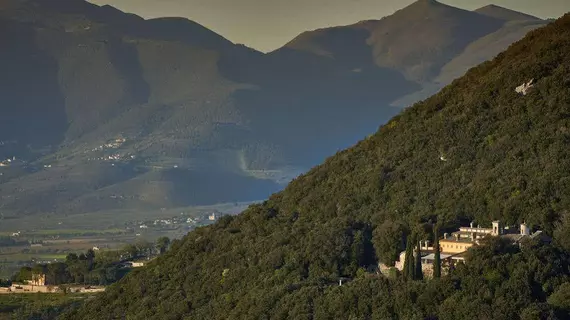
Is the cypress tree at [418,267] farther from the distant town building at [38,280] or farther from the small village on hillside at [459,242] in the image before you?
the distant town building at [38,280]

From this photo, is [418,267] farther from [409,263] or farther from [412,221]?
[412,221]

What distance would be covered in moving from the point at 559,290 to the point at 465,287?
2.53m

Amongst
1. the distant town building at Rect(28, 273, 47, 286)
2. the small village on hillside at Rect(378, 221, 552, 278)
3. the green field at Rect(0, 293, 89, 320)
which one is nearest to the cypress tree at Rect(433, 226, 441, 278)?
the small village on hillside at Rect(378, 221, 552, 278)

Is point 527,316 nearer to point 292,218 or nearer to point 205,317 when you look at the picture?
point 205,317

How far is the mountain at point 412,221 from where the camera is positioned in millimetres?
40219

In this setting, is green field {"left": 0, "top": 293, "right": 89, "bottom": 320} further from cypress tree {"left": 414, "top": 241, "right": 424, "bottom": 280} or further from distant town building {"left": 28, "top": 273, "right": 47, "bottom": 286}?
cypress tree {"left": 414, "top": 241, "right": 424, "bottom": 280}

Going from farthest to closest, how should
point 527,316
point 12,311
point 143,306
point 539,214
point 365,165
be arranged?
1. point 12,311
2. point 365,165
3. point 143,306
4. point 539,214
5. point 527,316

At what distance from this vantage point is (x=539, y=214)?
144ft

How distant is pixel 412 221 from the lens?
46.9m

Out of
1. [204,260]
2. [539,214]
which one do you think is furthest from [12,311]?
[539,214]

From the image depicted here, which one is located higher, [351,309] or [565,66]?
[565,66]

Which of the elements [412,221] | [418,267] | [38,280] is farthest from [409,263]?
[38,280]

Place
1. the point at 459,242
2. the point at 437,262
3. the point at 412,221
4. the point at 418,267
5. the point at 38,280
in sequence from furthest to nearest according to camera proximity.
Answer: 1. the point at 38,280
2. the point at 412,221
3. the point at 459,242
4. the point at 418,267
5. the point at 437,262

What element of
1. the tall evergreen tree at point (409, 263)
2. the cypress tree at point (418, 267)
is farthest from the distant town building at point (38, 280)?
the cypress tree at point (418, 267)
